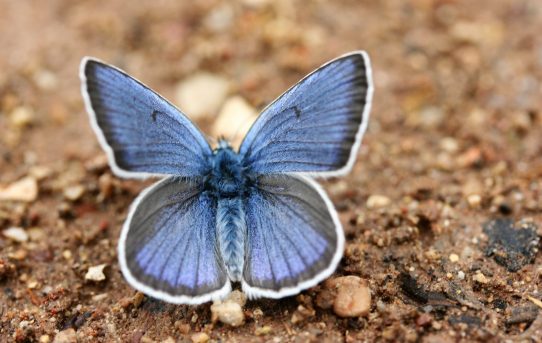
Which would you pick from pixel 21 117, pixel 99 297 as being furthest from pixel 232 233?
pixel 21 117

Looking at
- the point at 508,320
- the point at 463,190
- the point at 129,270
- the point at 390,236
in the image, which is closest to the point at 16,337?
the point at 129,270

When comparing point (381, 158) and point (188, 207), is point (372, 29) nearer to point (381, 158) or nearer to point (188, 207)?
point (381, 158)

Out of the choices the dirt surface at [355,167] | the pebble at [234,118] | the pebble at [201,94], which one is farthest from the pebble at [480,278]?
the pebble at [201,94]

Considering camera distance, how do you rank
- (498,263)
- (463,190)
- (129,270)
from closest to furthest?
(129,270) < (498,263) < (463,190)

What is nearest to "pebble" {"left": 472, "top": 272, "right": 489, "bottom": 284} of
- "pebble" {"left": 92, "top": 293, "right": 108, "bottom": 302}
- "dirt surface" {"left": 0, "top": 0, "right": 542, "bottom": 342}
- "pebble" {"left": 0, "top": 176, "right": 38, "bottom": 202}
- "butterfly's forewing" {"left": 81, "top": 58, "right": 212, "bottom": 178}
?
"dirt surface" {"left": 0, "top": 0, "right": 542, "bottom": 342}

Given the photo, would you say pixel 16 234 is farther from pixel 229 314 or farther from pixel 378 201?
pixel 378 201

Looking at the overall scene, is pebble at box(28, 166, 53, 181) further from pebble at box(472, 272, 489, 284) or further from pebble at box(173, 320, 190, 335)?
pebble at box(472, 272, 489, 284)
